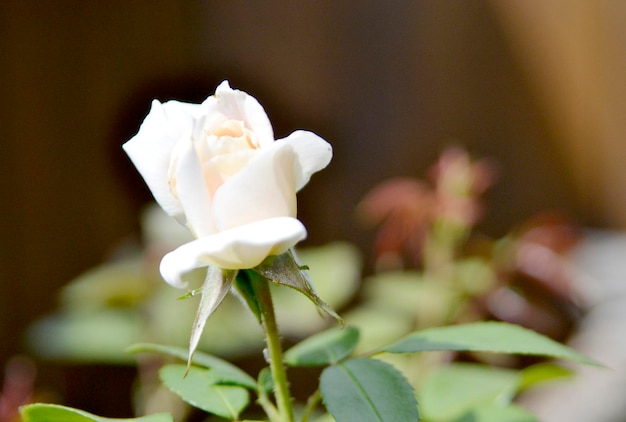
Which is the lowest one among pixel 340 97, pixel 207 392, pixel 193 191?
pixel 340 97

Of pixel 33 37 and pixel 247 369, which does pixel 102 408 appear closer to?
pixel 247 369

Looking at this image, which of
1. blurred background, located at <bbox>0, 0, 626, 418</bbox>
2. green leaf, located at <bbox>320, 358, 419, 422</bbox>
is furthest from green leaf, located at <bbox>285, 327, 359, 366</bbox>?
blurred background, located at <bbox>0, 0, 626, 418</bbox>

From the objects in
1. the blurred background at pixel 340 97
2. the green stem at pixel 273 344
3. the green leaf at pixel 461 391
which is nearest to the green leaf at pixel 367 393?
the green stem at pixel 273 344

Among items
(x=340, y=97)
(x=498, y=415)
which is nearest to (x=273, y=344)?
(x=498, y=415)

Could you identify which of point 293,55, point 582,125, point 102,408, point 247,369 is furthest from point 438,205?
point 582,125

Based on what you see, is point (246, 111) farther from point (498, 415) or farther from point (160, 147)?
point (498, 415)

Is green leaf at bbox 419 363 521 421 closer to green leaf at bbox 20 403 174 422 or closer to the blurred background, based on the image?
green leaf at bbox 20 403 174 422
